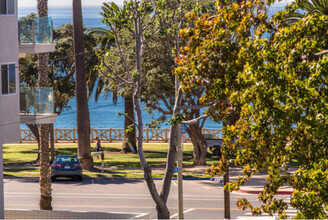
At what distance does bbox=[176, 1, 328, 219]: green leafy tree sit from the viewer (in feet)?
36.3

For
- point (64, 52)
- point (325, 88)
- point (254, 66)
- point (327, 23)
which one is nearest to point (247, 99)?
Answer: point (254, 66)

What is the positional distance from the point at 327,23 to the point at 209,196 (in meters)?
16.6

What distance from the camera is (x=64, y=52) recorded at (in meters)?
43.2

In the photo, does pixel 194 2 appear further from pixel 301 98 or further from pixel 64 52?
pixel 301 98

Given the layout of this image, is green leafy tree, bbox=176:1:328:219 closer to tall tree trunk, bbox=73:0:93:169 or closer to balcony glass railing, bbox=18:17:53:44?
balcony glass railing, bbox=18:17:53:44

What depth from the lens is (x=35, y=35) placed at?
23500mm

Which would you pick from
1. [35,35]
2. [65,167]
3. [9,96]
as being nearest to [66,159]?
[65,167]

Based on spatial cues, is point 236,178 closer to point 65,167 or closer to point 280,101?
point 65,167

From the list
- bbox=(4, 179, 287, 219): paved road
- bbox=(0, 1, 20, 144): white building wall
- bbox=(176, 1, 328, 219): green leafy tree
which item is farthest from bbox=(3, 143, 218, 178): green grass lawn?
bbox=(176, 1, 328, 219): green leafy tree

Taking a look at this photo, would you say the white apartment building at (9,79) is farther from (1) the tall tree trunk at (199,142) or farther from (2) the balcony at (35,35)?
(1) the tall tree trunk at (199,142)

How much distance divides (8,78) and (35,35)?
3814mm

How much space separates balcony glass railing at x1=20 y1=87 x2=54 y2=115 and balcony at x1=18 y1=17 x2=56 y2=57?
57.2 inches

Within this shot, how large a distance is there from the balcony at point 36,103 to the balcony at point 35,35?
1.47 metres

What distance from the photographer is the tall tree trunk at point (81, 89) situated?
35625 millimetres
